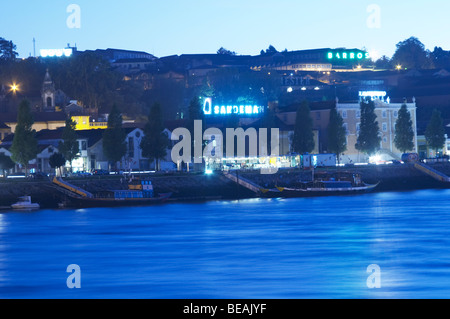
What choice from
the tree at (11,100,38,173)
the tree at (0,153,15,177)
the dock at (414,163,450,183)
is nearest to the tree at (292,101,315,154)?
the dock at (414,163,450,183)

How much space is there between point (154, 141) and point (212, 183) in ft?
29.2

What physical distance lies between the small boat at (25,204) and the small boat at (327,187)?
22.7m

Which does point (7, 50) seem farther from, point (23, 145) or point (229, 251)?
point (229, 251)

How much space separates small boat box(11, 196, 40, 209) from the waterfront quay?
1.30m

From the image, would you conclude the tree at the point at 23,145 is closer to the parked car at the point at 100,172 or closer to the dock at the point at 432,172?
the parked car at the point at 100,172

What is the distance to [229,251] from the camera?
51531mm

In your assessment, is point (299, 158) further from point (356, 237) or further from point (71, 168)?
point (356, 237)

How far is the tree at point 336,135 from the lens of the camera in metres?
112

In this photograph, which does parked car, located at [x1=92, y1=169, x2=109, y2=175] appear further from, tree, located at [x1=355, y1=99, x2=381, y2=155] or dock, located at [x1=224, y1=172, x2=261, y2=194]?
tree, located at [x1=355, y1=99, x2=381, y2=155]

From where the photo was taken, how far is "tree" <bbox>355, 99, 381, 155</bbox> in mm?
114938

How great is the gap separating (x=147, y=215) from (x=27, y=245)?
752 inches

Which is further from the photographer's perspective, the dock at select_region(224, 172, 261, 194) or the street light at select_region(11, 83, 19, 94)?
the street light at select_region(11, 83, 19, 94)

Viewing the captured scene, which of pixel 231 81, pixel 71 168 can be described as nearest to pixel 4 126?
pixel 71 168
